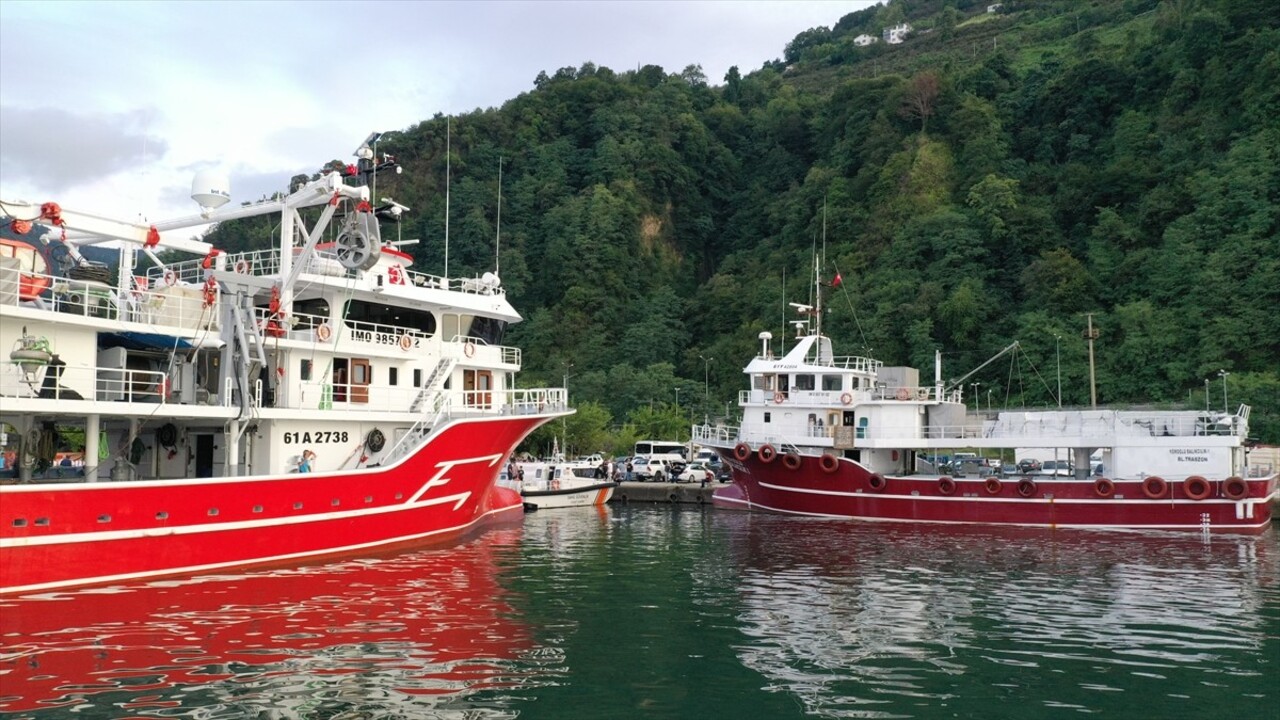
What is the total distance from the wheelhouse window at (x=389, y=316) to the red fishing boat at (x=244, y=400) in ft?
0.18

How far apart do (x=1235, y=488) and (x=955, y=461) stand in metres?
9.53

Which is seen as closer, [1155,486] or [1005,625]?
[1005,625]

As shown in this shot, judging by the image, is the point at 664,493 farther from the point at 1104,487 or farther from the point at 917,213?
the point at 917,213

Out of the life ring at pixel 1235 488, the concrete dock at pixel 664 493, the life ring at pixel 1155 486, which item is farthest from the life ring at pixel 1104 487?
the concrete dock at pixel 664 493

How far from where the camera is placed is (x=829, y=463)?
3269 centimetres

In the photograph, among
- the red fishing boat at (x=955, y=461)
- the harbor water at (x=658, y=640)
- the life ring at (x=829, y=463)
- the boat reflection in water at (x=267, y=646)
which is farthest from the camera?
the life ring at (x=829, y=463)

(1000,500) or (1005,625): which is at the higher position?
(1000,500)

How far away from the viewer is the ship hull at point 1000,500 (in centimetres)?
2967

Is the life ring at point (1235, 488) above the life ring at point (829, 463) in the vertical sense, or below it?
below

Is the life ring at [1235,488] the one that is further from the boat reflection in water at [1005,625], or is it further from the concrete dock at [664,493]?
the concrete dock at [664,493]

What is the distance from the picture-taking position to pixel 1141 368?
55406 mm

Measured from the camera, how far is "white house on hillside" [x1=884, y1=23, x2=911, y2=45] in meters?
138

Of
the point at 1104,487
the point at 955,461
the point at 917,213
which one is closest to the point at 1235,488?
the point at 1104,487

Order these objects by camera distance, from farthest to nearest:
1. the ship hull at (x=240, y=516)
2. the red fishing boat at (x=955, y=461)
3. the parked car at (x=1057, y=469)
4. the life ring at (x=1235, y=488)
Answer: the parked car at (x=1057, y=469)
the red fishing boat at (x=955, y=461)
the life ring at (x=1235, y=488)
the ship hull at (x=240, y=516)
